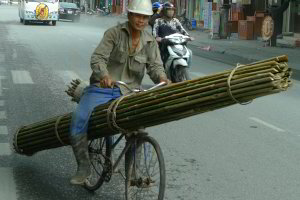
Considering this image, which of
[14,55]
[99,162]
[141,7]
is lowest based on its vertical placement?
[14,55]

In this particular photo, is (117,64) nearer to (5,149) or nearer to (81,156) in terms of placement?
(81,156)

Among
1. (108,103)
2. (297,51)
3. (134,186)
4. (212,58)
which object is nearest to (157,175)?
(134,186)

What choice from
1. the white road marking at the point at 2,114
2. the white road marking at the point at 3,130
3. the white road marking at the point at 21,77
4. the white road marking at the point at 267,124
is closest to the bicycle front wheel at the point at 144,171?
the white road marking at the point at 3,130

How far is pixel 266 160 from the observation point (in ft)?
24.9

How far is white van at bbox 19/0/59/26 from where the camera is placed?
39.7 metres

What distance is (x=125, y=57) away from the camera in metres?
5.60

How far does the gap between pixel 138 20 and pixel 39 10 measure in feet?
115

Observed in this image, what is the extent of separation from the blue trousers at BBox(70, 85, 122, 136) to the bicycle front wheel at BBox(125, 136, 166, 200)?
0.49 m

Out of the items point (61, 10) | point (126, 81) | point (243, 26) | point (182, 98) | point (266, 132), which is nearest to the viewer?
point (182, 98)

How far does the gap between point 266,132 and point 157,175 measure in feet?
14.9

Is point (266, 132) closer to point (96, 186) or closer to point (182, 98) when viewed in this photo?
point (96, 186)

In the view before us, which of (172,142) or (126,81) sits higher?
(126,81)

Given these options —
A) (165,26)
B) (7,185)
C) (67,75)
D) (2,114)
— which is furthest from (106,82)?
(67,75)

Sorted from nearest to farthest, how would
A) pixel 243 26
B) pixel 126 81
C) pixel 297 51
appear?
pixel 126 81 → pixel 297 51 → pixel 243 26
